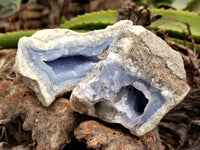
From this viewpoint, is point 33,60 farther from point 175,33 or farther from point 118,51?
point 175,33

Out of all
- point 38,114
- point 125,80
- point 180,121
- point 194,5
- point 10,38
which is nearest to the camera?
point 125,80

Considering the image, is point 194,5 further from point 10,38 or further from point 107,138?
point 107,138

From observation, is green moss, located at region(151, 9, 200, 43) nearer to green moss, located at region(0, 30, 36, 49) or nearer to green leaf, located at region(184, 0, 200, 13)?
green leaf, located at region(184, 0, 200, 13)

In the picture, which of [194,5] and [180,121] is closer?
[180,121]

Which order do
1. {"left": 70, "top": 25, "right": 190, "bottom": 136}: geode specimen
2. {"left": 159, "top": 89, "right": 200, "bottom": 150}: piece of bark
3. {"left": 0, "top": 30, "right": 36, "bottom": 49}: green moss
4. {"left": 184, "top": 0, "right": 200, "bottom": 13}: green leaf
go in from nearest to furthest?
1. {"left": 70, "top": 25, "right": 190, "bottom": 136}: geode specimen
2. {"left": 159, "top": 89, "right": 200, "bottom": 150}: piece of bark
3. {"left": 0, "top": 30, "right": 36, "bottom": 49}: green moss
4. {"left": 184, "top": 0, "right": 200, "bottom": 13}: green leaf

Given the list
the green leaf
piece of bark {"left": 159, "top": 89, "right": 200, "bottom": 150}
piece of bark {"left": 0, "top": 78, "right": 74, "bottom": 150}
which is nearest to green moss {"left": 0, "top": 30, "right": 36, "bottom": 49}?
→ piece of bark {"left": 0, "top": 78, "right": 74, "bottom": 150}

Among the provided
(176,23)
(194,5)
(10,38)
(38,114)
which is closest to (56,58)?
(38,114)

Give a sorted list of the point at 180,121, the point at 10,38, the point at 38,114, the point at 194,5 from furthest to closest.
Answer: the point at 194,5 < the point at 10,38 < the point at 180,121 < the point at 38,114
